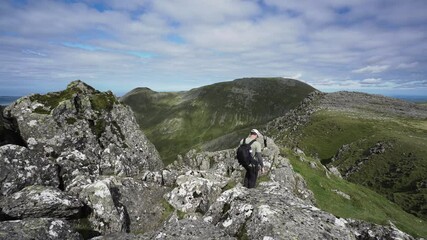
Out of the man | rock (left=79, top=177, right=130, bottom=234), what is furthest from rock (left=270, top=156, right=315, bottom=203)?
rock (left=79, top=177, right=130, bottom=234)

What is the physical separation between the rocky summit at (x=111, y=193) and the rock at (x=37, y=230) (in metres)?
0.03

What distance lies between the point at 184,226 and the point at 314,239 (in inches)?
180

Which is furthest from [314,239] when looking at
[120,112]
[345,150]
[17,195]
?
[345,150]

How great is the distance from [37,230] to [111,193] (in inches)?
257

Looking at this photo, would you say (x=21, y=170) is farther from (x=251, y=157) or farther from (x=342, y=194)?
(x=342, y=194)

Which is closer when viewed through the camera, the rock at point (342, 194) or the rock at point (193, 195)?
the rock at point (193, 195)

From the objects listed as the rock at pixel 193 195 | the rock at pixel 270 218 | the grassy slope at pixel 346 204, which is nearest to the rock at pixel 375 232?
the rock at pixel 270 218

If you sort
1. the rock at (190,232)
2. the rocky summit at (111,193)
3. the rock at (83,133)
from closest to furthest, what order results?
the rock at (190,232), the rocky summit at (111,193), the rock at (83,133)

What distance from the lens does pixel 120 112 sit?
2838cm

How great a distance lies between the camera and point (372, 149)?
273ft

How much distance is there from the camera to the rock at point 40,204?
1238cm

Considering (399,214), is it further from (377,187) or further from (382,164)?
(382,164)

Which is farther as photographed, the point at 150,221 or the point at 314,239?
the point at 150,221

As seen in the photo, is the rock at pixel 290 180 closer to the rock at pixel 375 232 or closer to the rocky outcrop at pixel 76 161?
the rocky outcrop at pixel 76 161
